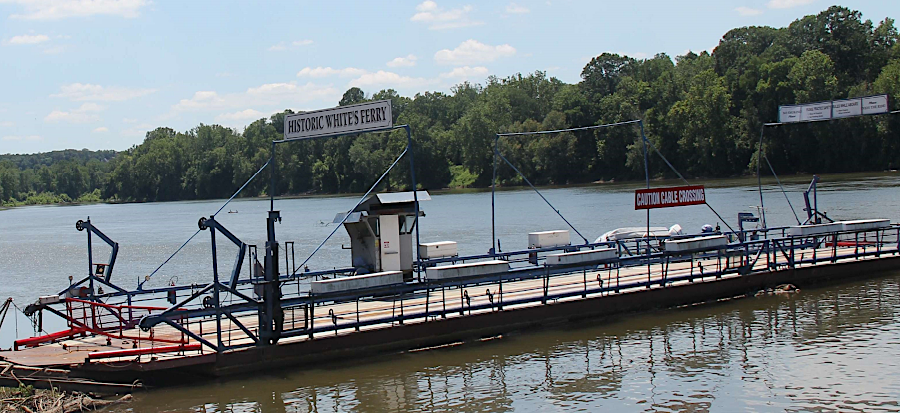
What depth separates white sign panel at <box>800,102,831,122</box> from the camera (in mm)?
33625

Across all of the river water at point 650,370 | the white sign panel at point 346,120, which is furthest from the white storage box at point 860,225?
the white sign panel at point 346,120

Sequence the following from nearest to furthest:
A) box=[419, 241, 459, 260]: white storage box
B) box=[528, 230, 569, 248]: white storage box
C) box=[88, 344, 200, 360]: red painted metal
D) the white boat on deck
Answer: box=[88, 344, 200, 360]: red painted metal < box=[419, 241, 459, 260]: white storage box < box=[528, 230, 569, 248]: white storage box < the white boat on deck

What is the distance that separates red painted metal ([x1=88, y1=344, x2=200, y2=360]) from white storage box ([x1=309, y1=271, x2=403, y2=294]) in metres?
3.02

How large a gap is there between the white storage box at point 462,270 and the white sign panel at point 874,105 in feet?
59.8

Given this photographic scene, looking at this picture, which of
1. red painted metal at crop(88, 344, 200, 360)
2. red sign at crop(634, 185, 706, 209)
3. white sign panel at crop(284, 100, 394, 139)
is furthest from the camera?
red sign at crop(634, 185, 706, 209)

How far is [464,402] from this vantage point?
714 inches

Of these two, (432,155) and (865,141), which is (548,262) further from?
(432,155)

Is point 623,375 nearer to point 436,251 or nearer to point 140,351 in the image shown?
point 436,251

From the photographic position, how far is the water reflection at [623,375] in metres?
17.7

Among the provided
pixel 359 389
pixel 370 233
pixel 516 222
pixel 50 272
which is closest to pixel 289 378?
pixel 359 389

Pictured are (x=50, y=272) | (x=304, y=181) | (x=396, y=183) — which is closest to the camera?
(x=50, y=272)

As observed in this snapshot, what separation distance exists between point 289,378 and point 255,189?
510 ft

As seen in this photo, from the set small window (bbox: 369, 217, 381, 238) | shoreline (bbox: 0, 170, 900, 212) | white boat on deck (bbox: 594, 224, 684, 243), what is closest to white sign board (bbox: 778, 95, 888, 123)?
white boat on deck (bbox: 594, 224, 684, 243)

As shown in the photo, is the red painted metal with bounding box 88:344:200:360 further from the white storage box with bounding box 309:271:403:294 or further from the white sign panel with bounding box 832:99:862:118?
the white sign panel with bounding box 832:99:862:118
